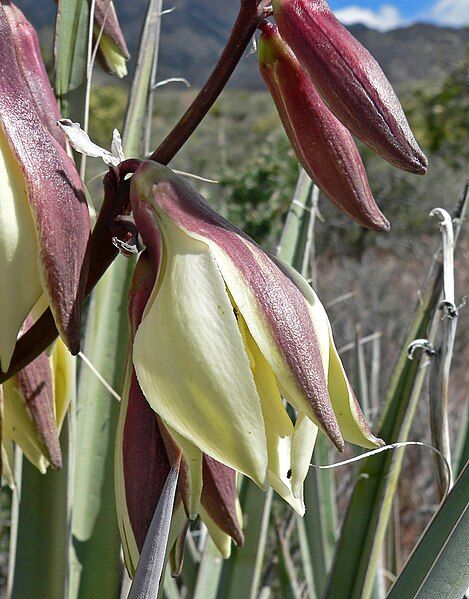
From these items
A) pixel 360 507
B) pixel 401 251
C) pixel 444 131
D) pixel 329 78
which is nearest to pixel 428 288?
pixel 360 507

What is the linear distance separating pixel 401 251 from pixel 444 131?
4301 mm

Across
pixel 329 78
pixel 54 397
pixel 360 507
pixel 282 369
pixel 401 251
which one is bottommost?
pixel 401 251

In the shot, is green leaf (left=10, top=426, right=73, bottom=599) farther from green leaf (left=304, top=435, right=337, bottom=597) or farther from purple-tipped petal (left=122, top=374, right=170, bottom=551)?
green leaf (left=304, top=435, right=337, bottom=597)

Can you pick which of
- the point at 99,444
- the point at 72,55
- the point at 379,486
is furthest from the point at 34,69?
the point at 379,486

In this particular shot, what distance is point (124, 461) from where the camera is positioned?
1.49ft

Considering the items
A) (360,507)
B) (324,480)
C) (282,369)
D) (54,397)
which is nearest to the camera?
(282,369)

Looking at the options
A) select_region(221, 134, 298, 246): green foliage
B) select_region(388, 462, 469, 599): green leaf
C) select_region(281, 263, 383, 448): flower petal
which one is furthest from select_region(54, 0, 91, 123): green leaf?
select_region(221, 134, 298, 246): green foliage

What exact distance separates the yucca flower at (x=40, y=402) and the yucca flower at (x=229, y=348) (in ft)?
0.48

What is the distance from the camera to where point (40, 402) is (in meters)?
0.55

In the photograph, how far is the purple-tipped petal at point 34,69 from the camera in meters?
0.52

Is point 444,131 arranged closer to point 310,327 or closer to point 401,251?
point 401,251

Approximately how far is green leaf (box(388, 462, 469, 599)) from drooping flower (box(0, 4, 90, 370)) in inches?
9.2

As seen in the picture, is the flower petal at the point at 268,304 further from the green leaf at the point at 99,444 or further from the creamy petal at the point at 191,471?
the green leaf at the point at 99,444

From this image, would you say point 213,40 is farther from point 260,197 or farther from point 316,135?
point 316,135
